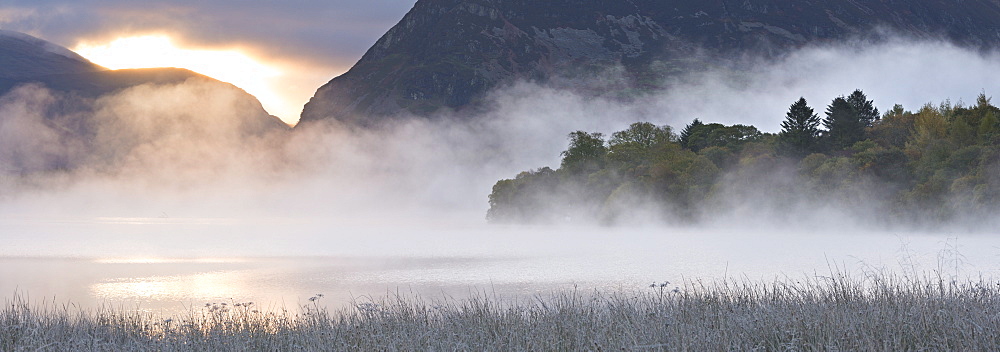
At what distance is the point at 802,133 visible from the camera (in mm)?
118250

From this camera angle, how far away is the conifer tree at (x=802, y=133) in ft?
385

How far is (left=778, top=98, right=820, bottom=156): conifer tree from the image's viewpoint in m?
117

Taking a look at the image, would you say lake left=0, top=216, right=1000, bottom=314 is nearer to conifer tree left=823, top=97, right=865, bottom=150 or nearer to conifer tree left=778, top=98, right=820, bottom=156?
conifer tree left=778, top=98, right=820, bottom=156

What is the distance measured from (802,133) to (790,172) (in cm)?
1374

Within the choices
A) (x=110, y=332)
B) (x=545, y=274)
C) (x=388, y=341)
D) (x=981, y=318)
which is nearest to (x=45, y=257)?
(x=545, y=274)

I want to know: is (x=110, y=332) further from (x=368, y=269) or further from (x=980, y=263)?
(x=980, y=263)

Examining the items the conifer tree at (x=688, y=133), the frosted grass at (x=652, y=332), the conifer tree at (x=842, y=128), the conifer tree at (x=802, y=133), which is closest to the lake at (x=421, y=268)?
the frosted grass at (x=652, y=332)

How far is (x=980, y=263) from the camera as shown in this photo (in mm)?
42969

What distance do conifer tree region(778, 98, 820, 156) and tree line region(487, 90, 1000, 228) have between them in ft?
0.52

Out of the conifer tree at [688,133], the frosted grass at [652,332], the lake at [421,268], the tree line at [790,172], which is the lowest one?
the frosted grass at [652,332]

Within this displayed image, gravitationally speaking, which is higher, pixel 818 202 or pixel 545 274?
pixel 818 202

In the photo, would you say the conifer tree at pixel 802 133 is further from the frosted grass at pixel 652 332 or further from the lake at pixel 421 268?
the frosted grass at pixel 652 332

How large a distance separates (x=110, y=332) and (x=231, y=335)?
2702mm

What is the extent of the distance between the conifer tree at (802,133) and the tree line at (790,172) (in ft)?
0.52
